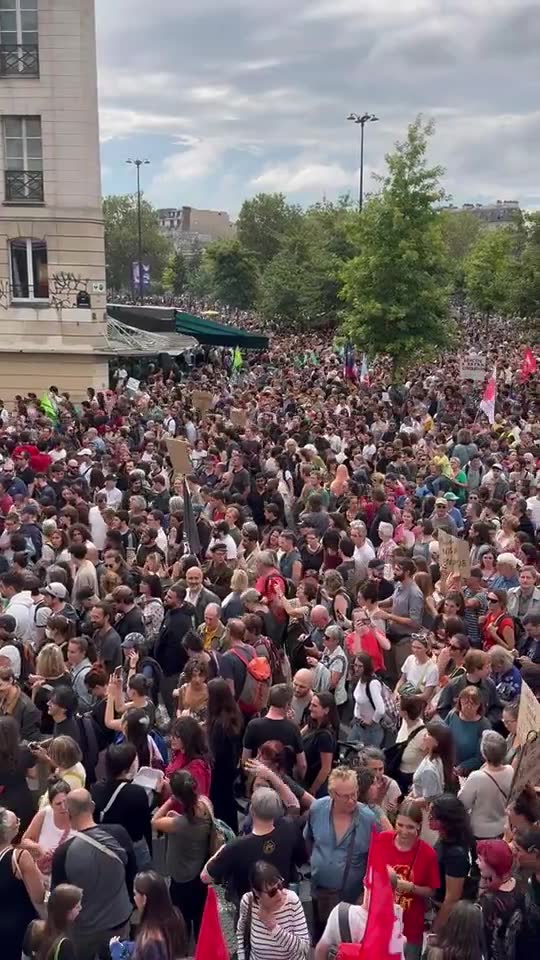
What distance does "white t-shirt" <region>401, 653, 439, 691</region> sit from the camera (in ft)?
22.7

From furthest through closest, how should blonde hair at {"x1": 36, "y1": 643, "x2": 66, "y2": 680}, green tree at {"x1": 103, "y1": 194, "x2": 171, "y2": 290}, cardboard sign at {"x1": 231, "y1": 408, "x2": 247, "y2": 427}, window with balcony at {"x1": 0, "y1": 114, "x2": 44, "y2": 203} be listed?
1. green tree at {"x1": 103, "y1": 194, "x2": 171, "y2": 290}
2. window with balcony at {"x1": 0, "y1": 114, "x2": 44, "y2": 203}
3. cardboard sign at {"x1": 231, "y1": 408, "x2": 247, "y2": 427}
4. blonde hair at {"x1": 36, "y1": 643, "x2": 66, "y2": 680}

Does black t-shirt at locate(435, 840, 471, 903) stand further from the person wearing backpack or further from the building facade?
the building facade

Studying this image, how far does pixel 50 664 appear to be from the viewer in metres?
6.74

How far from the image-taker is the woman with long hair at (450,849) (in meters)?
4.83

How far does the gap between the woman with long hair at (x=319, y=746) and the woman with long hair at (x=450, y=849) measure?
1.20m

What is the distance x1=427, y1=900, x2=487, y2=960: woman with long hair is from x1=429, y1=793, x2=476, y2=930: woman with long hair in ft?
2.42

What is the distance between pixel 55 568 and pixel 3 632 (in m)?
1.50

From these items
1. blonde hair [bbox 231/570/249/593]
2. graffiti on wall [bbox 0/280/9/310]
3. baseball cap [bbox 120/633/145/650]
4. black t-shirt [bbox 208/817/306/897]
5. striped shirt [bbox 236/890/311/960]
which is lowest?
striped shirt [bbox 236/890/311/960]

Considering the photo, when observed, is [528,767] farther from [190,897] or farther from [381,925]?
[190,897]

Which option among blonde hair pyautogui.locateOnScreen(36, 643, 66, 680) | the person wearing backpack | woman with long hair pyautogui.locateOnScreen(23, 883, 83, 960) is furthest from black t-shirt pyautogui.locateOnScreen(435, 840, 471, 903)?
blonde hair pyautogui.locateOnScreen(36, 643, 66, 680)

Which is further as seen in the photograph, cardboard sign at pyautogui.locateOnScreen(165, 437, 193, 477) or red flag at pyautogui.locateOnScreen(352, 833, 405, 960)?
cardboard sign at pyautogui.locateOnScreen(165, 437, 193, 477)

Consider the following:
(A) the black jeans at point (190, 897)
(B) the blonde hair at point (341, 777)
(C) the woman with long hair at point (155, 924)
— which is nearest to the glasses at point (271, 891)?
(C) the woman with long hair at point (155, 924)

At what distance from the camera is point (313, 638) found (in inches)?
300

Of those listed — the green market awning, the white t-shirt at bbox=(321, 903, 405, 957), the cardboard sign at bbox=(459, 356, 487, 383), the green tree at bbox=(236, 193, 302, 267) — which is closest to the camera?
the white t-shirt at bbox=(321, 903, 405, 957)
